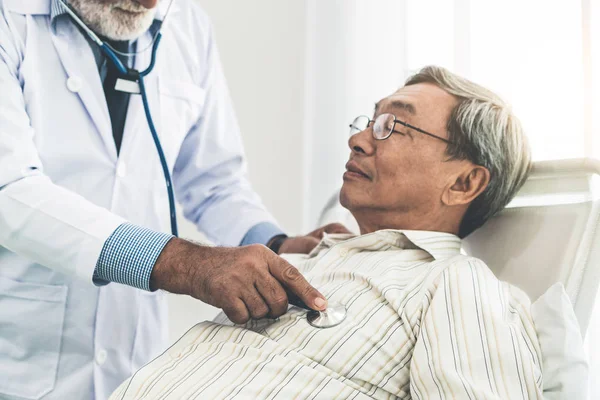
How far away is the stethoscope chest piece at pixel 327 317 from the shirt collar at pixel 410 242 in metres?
0.28

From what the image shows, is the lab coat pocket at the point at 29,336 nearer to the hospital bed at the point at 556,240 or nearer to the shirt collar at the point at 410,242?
the shirt collar at the point at 410,242

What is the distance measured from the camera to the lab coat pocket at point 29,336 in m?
1.30

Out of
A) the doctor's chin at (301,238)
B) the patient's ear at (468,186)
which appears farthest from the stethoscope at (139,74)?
the patient's ear at (468,186)

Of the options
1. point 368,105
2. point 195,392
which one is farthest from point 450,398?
point 368,105

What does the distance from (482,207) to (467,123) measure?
0.70ft

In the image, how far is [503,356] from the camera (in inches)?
36.9

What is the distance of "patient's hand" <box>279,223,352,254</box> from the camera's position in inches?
62.4

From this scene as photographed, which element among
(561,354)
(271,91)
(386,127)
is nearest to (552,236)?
(561,354)

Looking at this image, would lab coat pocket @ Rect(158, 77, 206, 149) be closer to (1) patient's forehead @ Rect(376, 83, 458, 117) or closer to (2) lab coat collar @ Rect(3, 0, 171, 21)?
(2) lab coat collar @ Rect(3, 0, 171, 21)

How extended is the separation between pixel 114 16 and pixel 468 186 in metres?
0.95

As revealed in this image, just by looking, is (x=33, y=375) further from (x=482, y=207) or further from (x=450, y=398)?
(x=482, y=207)

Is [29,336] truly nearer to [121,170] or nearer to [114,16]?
[121,170]

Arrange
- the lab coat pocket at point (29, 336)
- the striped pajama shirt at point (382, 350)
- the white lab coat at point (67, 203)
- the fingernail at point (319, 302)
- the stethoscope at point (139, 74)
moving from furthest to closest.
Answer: the stethoscope at point (139, 74) → the lab coat pocket at point (29, 336) → the white lab coat at point (67, 203) → the fingernail at point (319, 302) → the striped pajama shirt at point (382, 350)

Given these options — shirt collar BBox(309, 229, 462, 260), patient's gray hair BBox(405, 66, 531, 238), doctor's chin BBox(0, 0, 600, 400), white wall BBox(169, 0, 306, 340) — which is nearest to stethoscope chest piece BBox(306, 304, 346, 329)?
doctor's chin BBox(0, 0, 600, 400)
